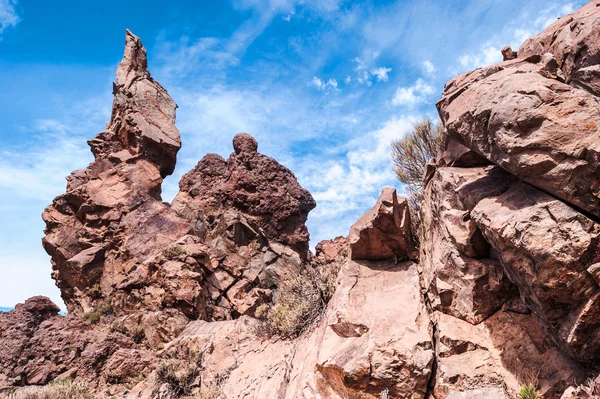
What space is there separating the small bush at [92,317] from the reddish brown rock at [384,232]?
1118 centimetres

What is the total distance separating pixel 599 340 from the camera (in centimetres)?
381

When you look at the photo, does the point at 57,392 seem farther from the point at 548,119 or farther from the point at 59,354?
the point at 548,119

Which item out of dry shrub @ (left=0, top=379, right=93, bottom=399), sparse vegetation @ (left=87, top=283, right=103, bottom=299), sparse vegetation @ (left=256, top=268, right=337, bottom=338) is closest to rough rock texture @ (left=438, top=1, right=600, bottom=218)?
sparse vegetation @ (left=256, top=268, right=337, bottom=338)

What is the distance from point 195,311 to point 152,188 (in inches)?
281

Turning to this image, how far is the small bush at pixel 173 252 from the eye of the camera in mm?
13609

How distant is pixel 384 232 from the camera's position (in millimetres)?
6785

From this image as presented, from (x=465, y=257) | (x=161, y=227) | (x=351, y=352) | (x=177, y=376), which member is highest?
(x=161, y=227)

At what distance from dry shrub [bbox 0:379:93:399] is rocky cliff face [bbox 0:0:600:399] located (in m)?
0.44

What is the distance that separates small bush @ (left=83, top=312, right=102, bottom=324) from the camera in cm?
1373

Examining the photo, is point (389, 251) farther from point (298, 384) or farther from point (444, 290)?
point (298, 384)

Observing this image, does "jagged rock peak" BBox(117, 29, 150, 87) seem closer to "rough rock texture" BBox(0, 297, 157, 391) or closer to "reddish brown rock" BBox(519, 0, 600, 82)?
"rough rock texture" BBox(0, 297, 157, 391)

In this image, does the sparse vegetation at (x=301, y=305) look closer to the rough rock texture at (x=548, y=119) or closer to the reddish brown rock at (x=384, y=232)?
the reddish brown rock at (x=384, y=232)

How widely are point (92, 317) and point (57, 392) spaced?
5814mm

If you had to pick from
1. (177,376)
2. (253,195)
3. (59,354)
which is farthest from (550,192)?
(253,195)
